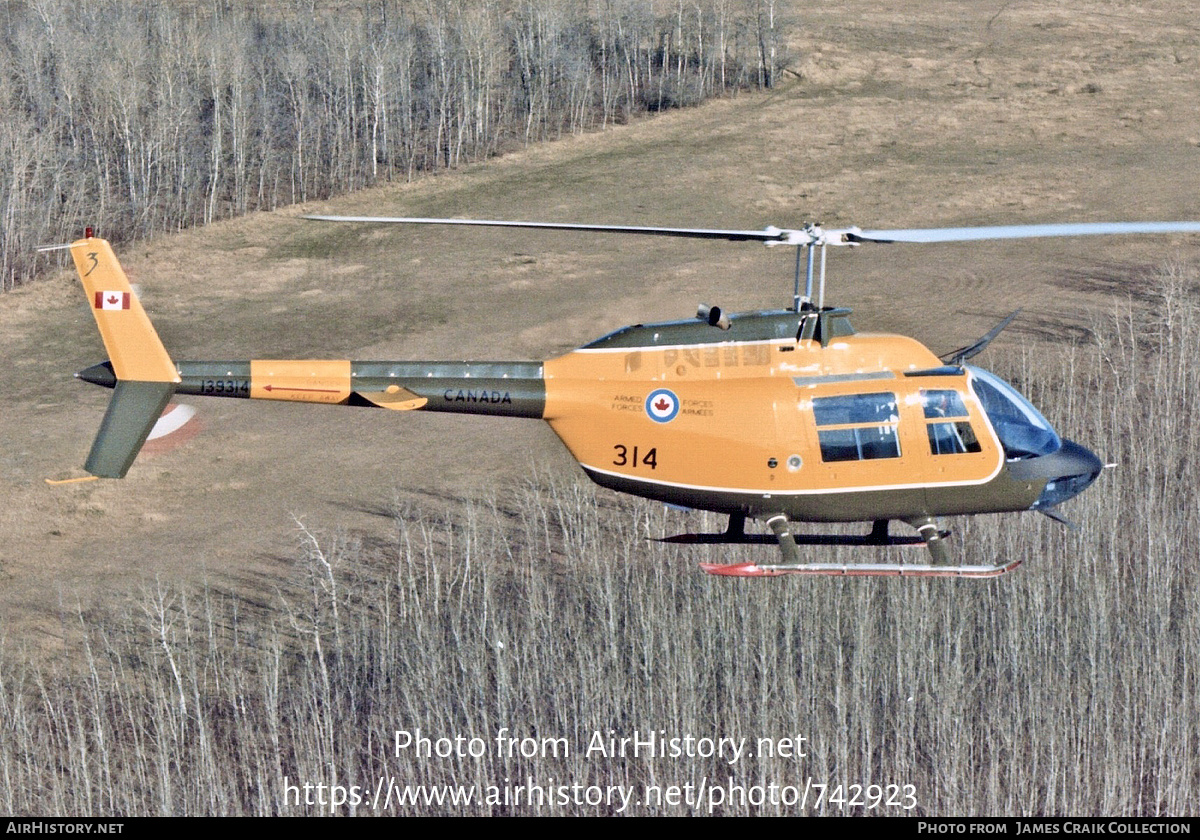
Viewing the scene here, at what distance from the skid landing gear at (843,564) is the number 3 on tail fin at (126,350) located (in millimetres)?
7839

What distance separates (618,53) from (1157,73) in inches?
905

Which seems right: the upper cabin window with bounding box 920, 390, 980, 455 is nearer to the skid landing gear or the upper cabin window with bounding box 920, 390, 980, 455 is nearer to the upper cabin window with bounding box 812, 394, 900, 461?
the upper cabin window with bounding box 812, 394, 900, 461

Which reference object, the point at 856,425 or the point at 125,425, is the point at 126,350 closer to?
the point at 125,425

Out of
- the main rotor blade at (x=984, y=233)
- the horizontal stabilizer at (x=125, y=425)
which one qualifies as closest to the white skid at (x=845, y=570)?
the main rotor blade at (x=984, y=233)

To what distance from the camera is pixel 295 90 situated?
76250mm

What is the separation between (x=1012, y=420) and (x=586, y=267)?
38.9 metres

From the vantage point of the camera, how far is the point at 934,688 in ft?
142

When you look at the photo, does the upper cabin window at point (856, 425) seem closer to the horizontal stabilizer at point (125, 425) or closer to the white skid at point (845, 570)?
the white skid at point (845, 570)

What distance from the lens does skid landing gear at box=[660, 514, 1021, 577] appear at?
26.5m

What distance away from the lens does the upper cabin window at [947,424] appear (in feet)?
89.5

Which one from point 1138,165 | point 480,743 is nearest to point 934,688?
point 480,743

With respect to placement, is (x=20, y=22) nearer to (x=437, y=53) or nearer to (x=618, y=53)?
(x=437, y=53)

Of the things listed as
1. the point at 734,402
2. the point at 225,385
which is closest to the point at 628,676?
the point at 734,402

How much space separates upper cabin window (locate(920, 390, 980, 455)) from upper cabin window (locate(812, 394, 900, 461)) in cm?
50
